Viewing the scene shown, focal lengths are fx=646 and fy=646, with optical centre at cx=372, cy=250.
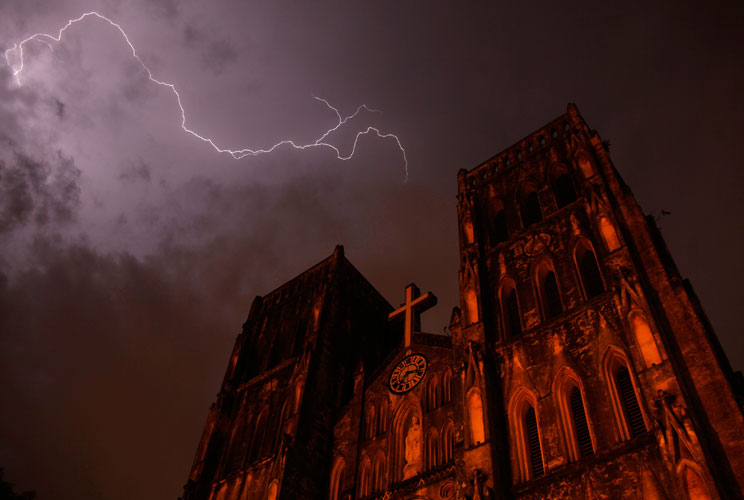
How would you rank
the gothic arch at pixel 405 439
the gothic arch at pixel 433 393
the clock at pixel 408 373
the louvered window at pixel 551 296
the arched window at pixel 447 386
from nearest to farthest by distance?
1. the louvered window at pixel 551 296
2. the gothic arch at pixel 405 439
3. the arched window at pixel 447 386
4. the gothic arch at pixel 433 393
5. the clock at pixel 408 373

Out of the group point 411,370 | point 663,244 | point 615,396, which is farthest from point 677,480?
point 411,370

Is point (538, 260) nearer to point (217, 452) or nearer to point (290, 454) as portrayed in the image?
point (290, 454)

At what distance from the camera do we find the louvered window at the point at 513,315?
67.6 feet

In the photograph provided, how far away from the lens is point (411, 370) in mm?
24062

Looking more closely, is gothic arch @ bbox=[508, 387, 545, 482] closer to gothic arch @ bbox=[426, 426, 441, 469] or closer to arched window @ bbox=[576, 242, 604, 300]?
gothic arch @ bbox=[426, 426, 441, 469]

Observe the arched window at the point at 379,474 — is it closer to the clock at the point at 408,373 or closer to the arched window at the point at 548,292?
the clock at the point at 408,373

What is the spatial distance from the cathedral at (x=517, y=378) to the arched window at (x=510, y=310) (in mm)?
63

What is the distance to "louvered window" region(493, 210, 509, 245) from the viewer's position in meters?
24.7

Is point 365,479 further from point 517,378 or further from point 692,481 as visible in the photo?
point 692,481

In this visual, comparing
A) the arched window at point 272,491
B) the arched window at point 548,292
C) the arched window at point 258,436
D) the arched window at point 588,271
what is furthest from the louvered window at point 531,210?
the arched window at point 258,436

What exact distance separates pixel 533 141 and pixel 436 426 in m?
13.1

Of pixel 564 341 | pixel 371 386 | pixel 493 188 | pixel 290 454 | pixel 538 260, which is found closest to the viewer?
pixel 564 341

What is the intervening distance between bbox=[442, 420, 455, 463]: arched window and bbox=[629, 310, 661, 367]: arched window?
Result: 6.75 metres

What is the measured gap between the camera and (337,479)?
23.7m
